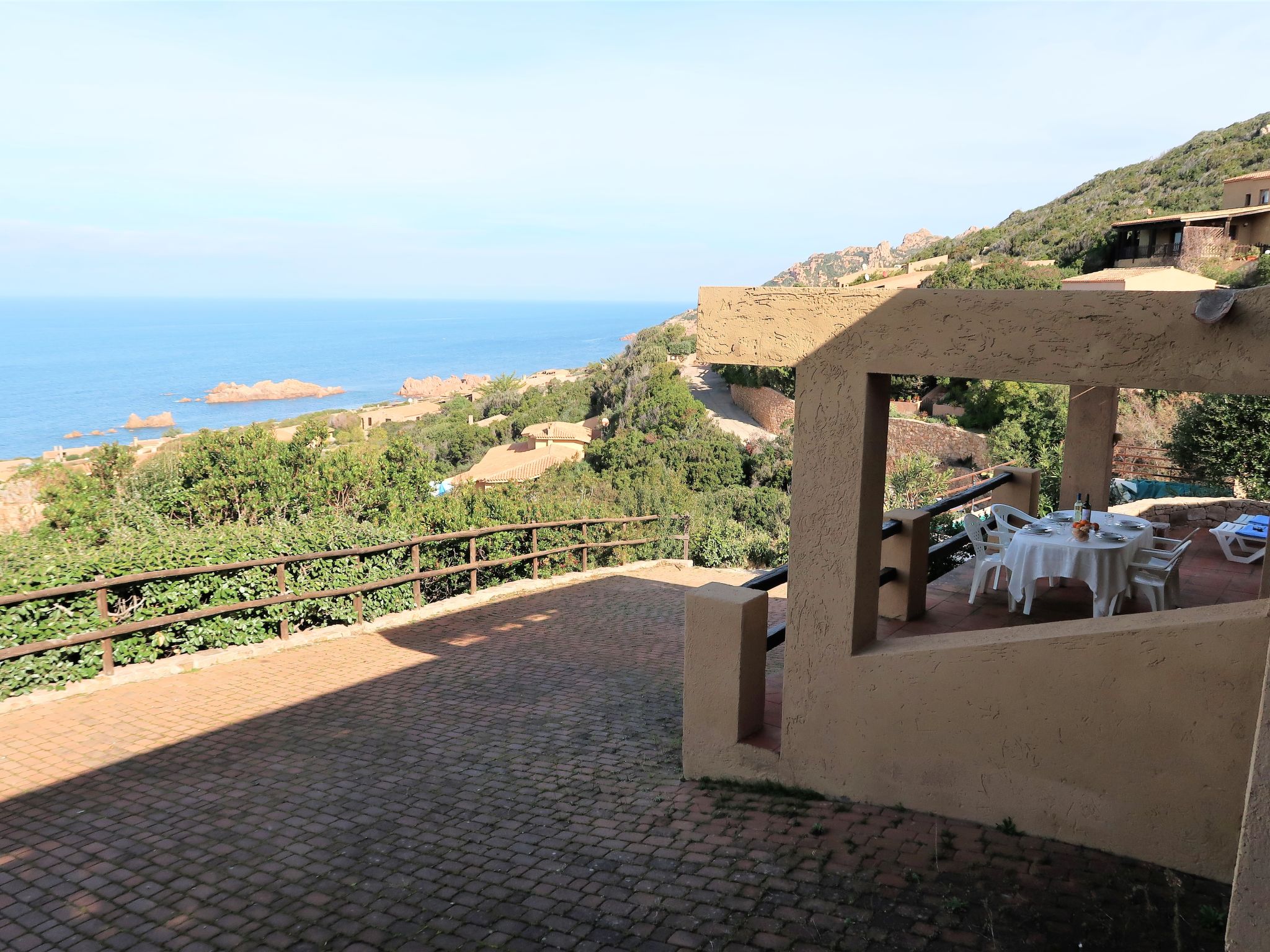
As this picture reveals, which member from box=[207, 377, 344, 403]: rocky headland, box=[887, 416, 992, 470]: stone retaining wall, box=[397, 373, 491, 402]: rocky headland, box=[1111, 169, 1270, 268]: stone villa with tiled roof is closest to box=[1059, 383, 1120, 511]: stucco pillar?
box=[887, 416, 992, 470]: stone retaining wall

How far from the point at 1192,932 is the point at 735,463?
29.1 metres

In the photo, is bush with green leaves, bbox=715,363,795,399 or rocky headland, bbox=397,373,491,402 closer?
bush with green leaves, bbox=715,363,795,399

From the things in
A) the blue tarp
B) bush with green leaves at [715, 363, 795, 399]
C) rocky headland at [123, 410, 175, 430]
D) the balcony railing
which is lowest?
rocky headland at [123, 410, 175, 430]

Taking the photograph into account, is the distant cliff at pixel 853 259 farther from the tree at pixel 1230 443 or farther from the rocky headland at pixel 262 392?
the tree at pixel 1230 443

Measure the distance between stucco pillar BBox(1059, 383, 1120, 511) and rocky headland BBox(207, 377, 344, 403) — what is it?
114962mm

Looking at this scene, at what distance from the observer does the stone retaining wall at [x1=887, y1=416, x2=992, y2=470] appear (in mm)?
26031

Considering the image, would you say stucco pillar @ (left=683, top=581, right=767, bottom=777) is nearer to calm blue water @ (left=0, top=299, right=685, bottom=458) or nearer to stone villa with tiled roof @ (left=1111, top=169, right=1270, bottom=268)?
stone villa with tiled roof @ (left=1111, top=169, right=1270, bottom=268)

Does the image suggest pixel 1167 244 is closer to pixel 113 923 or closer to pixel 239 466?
pixel 239 466

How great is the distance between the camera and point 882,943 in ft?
10.2

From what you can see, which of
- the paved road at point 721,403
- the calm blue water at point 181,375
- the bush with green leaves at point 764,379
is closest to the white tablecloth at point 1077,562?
the paved road at point 721,403

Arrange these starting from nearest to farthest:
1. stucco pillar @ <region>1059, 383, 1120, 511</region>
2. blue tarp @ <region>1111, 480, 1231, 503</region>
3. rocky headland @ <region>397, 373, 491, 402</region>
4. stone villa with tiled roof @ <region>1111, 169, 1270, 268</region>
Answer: stucco pillar @ <region>1059, 383, 1120, 511</region>, blue tarp @ <region>1111, 480, 1231, 503</region>, stone villa with tiled roof @ <region>1111, 169, 1270, 268</region>, rocky headland @ <region>397, 373, 491, 402</region>

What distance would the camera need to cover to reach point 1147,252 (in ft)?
122

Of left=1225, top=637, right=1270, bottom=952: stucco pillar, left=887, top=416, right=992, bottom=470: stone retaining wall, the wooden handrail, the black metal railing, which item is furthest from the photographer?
left=887, top=416, right=992, bottom=470: stone retaining wall

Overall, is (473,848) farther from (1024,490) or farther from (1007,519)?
(1024,490)
